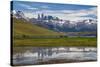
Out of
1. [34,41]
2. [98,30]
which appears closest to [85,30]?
[98,30]

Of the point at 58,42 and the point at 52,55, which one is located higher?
the point at 58,42

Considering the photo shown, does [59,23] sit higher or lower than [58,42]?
higher

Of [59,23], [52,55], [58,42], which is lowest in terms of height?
[52,55]

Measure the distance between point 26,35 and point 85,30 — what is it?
688 millimetres

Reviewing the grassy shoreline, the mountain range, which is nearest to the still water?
the grassy shoreline

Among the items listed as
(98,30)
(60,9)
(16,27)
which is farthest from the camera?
(98,30)

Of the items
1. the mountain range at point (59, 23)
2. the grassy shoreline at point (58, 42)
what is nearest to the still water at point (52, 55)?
the grassy shoreline at point (58, 42)

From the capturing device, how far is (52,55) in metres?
2.34

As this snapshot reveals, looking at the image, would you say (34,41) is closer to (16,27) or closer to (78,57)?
(16,27)

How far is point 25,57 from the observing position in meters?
2.24

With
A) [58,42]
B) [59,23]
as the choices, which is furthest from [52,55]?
[59,23]

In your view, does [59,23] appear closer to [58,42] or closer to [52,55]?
[58,42]

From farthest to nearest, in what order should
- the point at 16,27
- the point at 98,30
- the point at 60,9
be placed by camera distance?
the point at 98,30 → the point at 60,9 → the point at 16,27

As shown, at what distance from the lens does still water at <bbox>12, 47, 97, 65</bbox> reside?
223 cm
